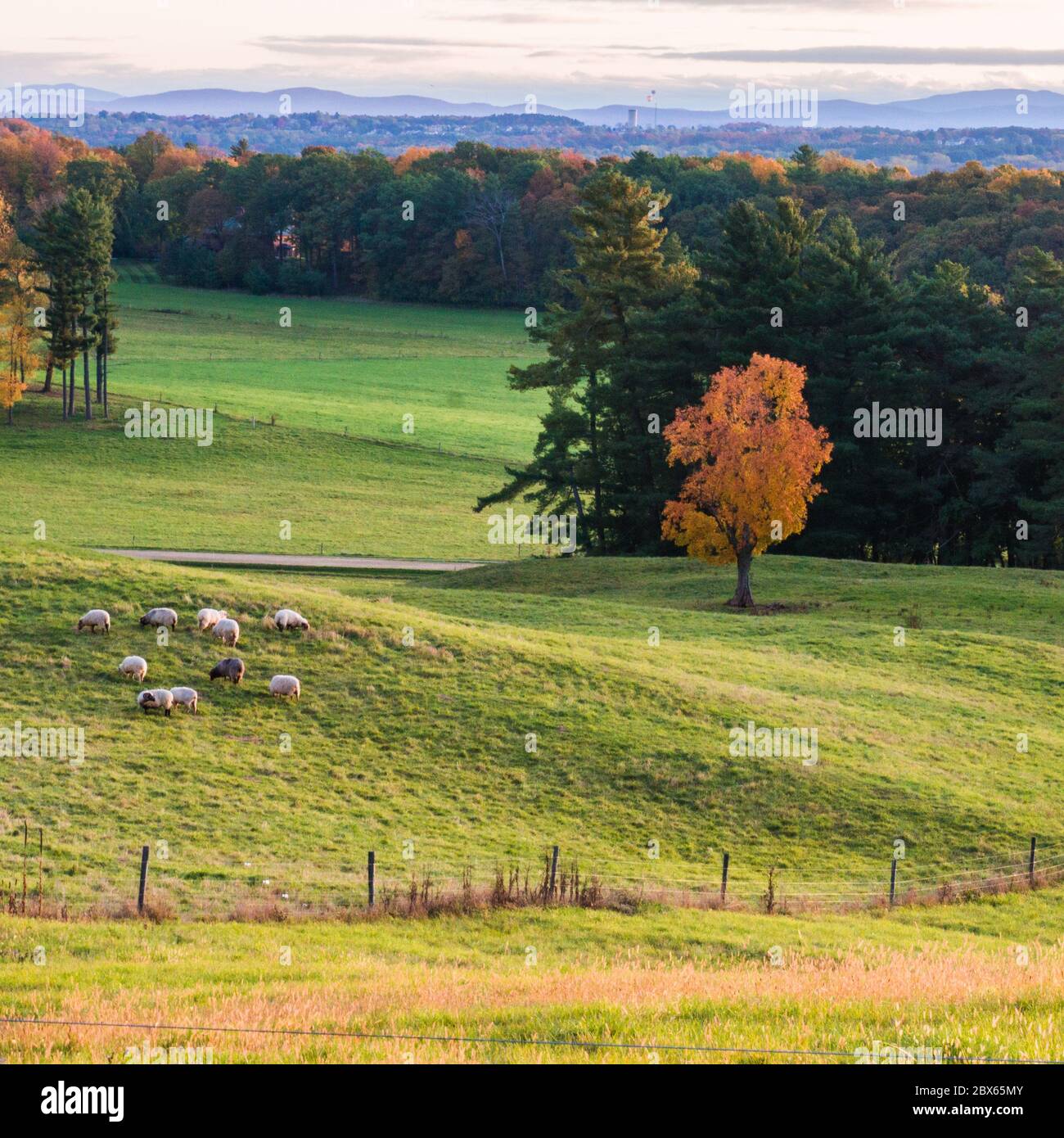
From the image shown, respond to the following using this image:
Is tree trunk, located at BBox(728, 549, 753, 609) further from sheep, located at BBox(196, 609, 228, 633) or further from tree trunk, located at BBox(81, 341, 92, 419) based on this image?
tree trunk, located at BBox(81, 341, 92, 419)

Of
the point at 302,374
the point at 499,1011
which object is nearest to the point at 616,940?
the point at 499,1011

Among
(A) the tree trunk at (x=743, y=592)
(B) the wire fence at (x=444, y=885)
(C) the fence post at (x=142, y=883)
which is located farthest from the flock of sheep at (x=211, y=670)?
(A) the tree trunk at (x=743, y=592)

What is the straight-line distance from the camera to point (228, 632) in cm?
3450

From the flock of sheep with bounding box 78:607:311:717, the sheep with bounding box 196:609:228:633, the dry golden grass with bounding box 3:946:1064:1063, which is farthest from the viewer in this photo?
the sheep with bounding box 196:609:228:633

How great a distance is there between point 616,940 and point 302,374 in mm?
107855

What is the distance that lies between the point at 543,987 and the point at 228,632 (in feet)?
72.3

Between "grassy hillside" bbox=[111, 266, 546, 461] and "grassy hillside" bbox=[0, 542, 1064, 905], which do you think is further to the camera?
"grassy hillside" bbox=[111, 266, 546, 461]

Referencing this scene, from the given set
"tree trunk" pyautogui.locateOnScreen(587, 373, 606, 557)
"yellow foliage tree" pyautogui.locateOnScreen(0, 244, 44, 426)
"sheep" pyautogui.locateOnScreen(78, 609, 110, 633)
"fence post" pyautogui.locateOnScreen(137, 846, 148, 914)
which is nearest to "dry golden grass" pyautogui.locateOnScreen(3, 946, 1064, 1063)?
"fence post" pyautogui.locateOnScreen(137, 846, 148, 914)

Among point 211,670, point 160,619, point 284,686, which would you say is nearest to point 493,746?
point 284,686

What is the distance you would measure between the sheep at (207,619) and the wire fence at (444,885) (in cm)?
1162

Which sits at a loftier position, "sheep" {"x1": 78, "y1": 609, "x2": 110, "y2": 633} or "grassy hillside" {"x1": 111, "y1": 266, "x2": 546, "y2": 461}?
"grassy hillside" {"x1": 111, "y1": 266, "x2": 546, "y2": 461}

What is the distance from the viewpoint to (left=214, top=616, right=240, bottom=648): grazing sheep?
34.4 metres

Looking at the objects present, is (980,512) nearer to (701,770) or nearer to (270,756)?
(701,770)

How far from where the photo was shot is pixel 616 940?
20062 mm
